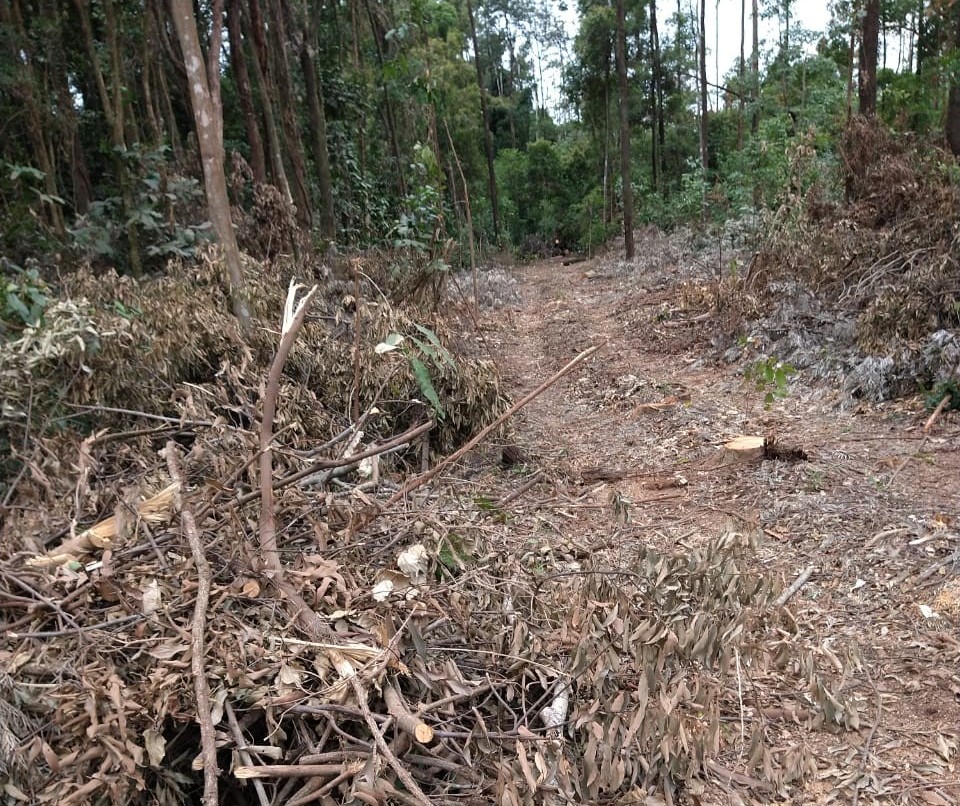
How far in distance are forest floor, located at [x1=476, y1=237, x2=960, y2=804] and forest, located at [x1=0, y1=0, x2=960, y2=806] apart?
0.02 meters

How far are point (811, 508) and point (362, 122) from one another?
12.4 m

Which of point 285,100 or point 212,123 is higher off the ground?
point 285,100

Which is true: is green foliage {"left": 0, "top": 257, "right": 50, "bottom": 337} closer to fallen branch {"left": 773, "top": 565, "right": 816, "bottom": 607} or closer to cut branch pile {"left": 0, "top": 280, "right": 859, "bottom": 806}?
cut branch pile {"left": 0, "top": 280, "right": 859, "bottom": 806}

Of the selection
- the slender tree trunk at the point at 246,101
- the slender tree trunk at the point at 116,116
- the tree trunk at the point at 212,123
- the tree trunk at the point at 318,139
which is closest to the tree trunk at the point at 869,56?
the tree trunk at the point at 318,139

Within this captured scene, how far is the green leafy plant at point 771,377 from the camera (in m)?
4.98

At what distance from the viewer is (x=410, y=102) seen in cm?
1548

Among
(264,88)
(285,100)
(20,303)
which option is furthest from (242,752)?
(285,100)

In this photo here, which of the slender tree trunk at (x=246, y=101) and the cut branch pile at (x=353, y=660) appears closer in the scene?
the cut branch pile at (x=353, y=660)

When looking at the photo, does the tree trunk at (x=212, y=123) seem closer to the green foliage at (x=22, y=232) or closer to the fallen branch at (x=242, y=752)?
the green foliage at (x=22, y=232)

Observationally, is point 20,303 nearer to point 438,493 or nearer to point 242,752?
point 438,493

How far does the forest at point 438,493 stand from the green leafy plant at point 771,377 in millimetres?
57

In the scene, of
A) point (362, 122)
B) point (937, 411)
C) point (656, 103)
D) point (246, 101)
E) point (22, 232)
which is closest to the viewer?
point (937, 411)

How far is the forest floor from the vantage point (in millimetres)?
2529

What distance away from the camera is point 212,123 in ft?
16.2
